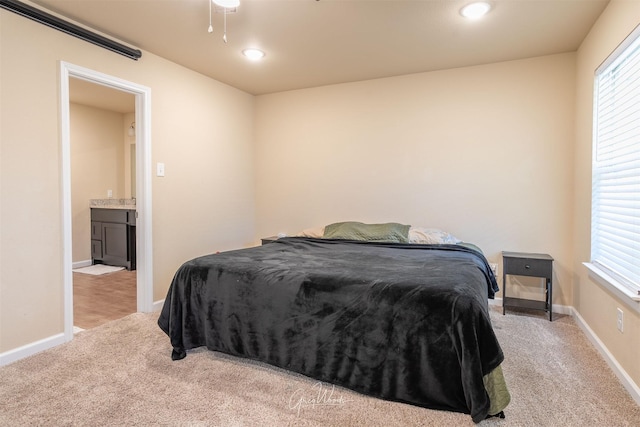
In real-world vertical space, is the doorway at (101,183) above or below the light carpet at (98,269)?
above

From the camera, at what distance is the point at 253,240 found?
466 centimetres

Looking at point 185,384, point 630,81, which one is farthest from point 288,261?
point 630,81

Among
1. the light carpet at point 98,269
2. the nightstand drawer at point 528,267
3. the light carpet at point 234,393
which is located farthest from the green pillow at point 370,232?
the light carpet at point 98,269

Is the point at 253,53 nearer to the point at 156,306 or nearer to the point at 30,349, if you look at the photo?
the point at 156,306

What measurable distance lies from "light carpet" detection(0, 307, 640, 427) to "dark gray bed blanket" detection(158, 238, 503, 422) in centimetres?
11

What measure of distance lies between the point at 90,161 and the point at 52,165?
3421 millimetres

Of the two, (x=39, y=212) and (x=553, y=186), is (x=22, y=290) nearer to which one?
(x=39, y=212)

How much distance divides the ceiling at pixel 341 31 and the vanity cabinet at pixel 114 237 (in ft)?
A: 8.77

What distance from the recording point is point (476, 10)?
2.42m

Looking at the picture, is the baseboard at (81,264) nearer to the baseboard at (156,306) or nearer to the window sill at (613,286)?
the baseboard at (156,306)

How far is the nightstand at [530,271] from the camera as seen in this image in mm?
3020

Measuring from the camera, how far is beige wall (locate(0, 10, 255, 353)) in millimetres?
2287

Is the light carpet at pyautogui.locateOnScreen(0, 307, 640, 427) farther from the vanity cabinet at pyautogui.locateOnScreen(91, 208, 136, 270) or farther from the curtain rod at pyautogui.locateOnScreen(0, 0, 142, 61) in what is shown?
the vanity cabinet at pyautogui.locateOnScreen(91, 208, 136, 270)

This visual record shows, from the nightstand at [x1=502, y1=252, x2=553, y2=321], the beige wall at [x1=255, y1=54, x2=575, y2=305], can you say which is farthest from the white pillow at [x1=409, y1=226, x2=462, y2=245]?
the nightstand at [x1=502, y1=252, x2=553, y2=321]
